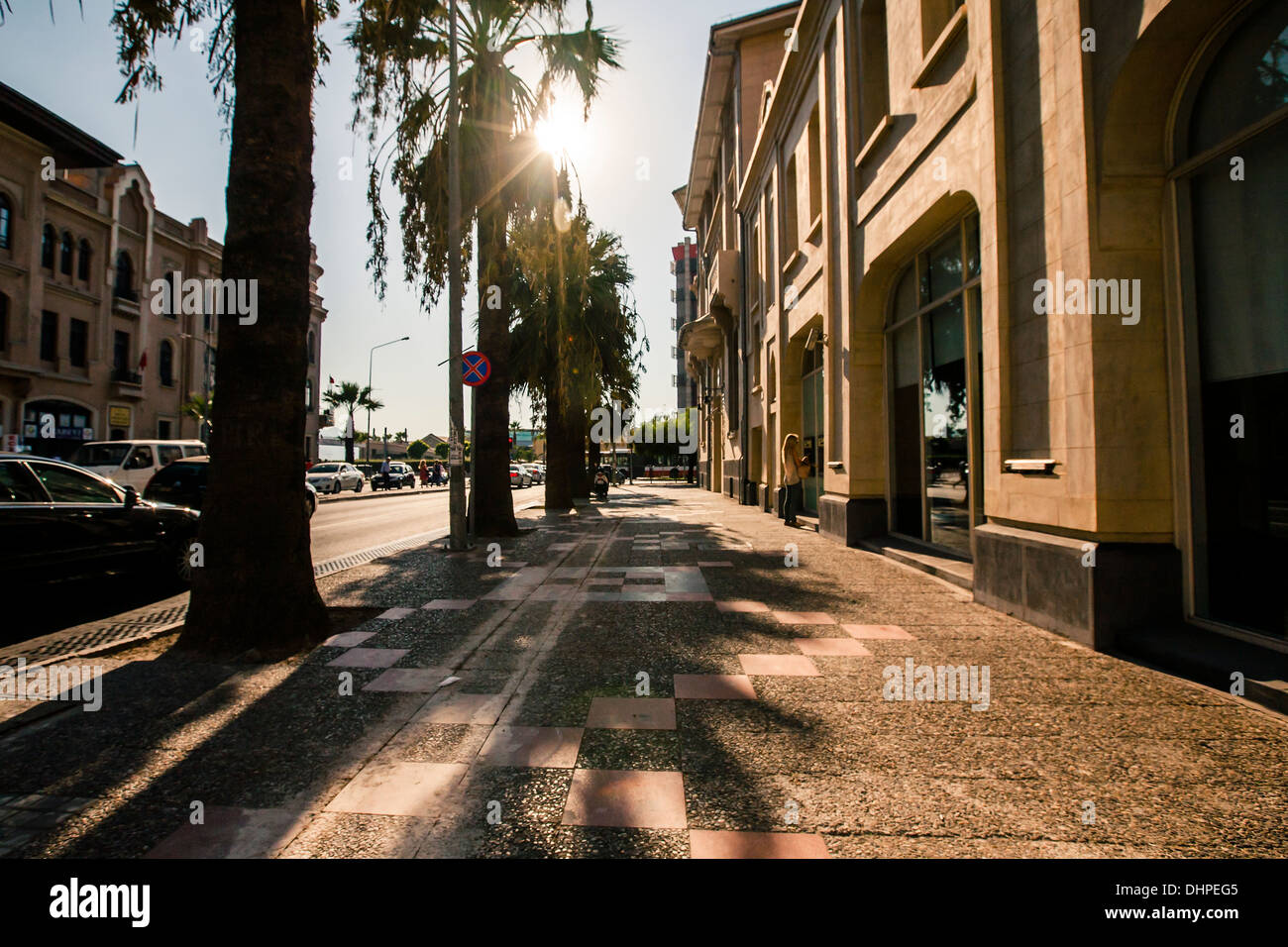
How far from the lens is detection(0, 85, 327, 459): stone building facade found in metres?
24.7

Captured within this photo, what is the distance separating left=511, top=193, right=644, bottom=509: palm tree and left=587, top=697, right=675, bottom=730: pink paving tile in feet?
30.3

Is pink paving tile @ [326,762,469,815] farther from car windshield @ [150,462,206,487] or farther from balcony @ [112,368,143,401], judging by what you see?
balcony @ [112,368,143,401]

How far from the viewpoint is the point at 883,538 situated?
10.0m

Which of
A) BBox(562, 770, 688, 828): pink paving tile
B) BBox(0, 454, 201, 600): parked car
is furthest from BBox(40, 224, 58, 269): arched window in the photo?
BBox(562, 770, 688, 828): pink paving tile

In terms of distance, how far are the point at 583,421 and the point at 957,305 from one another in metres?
14.4

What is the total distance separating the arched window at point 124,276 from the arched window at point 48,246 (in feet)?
10.7

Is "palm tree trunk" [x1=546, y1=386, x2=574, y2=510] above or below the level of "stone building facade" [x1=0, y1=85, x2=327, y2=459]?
below

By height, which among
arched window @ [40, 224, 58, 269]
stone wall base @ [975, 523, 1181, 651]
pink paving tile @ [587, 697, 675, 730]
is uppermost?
arched window @ [40, 224, 58, 269]

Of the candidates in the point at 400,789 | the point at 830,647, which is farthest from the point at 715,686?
the point at 400,789

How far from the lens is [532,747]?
3.05m

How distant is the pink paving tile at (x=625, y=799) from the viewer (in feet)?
7.82

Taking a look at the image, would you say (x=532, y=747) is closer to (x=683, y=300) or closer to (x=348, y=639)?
(x=348, y=639)
